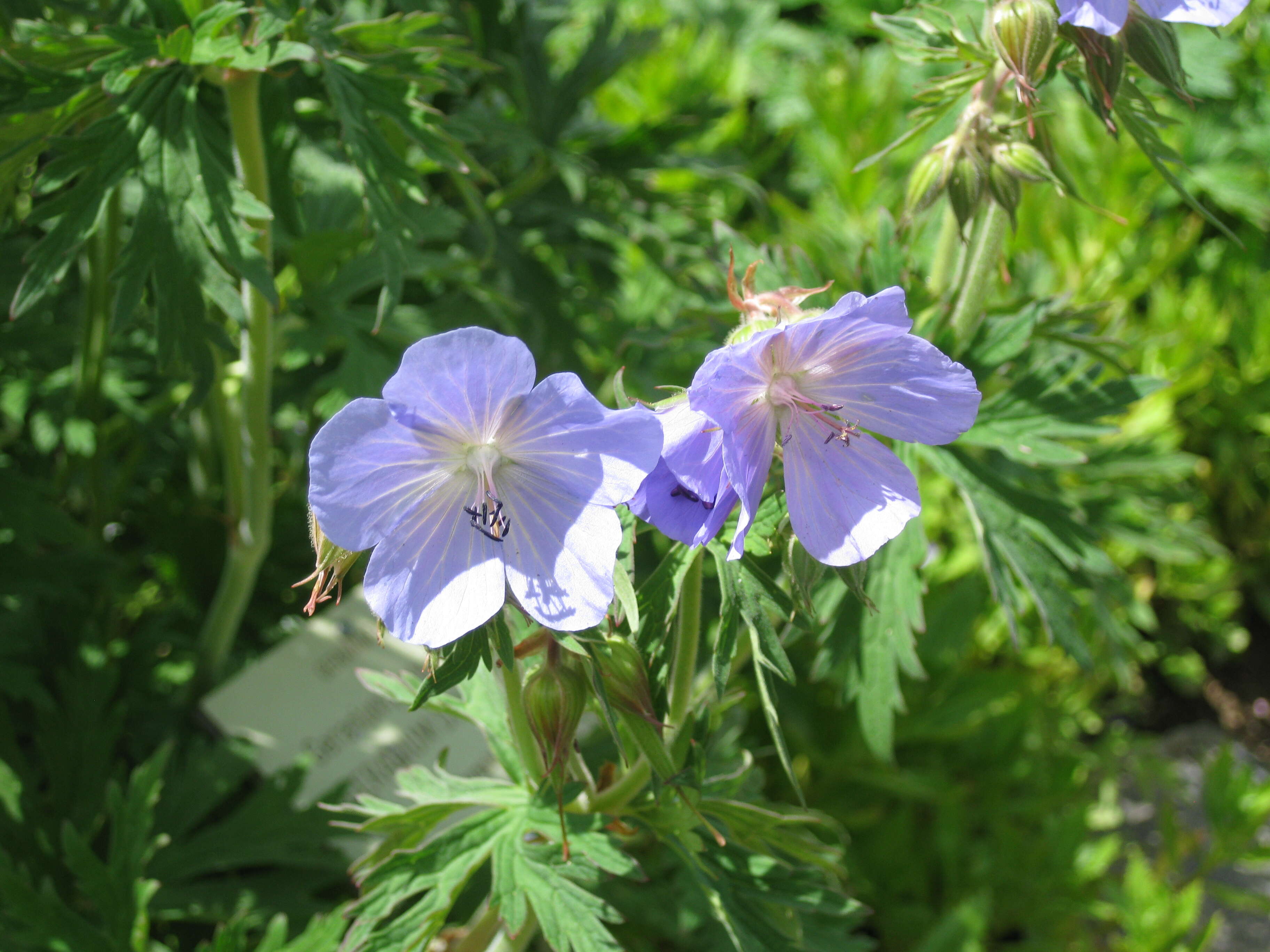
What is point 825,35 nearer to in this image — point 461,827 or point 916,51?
point 916,51

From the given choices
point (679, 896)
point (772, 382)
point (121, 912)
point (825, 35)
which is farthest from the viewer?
point (825, 35)

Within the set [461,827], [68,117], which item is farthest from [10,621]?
[461,827]

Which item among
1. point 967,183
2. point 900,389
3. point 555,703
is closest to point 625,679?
point 555,703

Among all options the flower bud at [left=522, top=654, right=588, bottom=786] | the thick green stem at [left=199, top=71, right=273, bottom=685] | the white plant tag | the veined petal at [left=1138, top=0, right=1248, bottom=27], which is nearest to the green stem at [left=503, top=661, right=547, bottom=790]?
the flower bud at [left=522, top=654, right=588, bottom=786]

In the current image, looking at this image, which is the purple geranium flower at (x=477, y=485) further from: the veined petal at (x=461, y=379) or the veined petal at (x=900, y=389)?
the veined petal at (x=900, y=389)

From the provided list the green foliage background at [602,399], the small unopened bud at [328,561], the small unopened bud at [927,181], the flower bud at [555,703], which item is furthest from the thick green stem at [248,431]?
the small unopened bud at [927,181]
